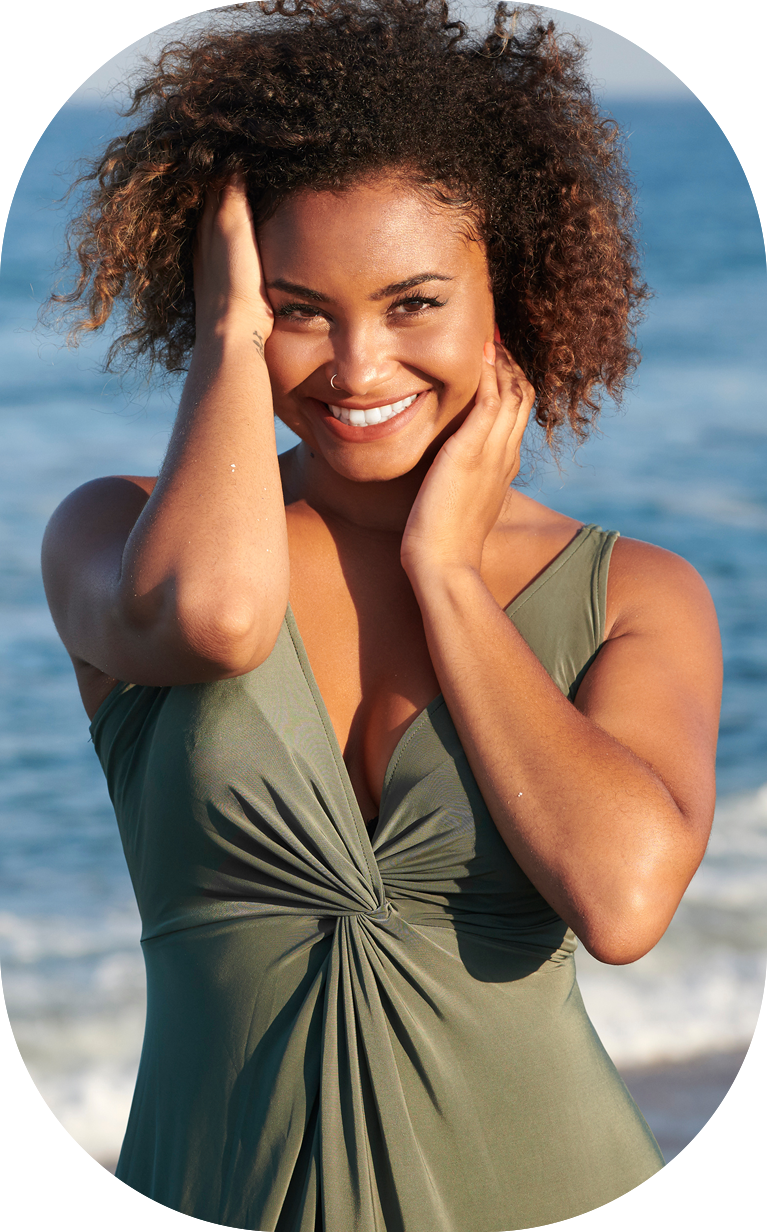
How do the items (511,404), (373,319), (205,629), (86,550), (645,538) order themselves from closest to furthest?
(205,629)
(373,319)
(86,550)
(511,404)
(645,538)

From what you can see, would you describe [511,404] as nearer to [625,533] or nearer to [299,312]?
[299,312]

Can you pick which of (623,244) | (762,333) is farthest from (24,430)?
(623,244)

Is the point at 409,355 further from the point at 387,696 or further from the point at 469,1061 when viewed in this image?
the point at 469,1061

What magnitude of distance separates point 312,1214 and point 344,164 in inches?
56.9

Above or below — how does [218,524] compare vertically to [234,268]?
below

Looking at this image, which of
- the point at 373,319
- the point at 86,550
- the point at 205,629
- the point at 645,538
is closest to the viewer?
the point at 205,629

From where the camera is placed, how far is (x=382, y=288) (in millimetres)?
1634

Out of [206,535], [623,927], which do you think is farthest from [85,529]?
[623,927]

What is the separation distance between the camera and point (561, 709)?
5.40 ft

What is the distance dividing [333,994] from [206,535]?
661 millimetres

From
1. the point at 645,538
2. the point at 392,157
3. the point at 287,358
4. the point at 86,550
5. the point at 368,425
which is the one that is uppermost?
the point at 392,157

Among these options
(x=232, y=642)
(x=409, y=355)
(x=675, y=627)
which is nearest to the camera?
(x=232, y=642)

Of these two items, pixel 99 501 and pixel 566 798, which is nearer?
pixel 566 798

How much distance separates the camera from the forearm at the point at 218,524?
5.14 ft
